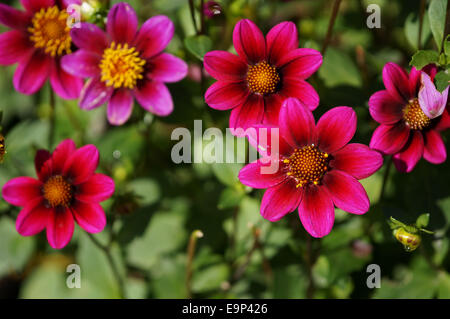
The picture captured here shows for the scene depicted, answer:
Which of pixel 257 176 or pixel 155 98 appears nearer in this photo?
pixel 257 176

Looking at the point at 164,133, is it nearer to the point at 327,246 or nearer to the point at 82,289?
the point at 82,289

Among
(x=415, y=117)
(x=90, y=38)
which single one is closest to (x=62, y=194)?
(x=90, y=38)

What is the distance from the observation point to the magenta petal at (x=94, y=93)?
74.1 inches

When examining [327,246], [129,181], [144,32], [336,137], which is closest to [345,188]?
[336,137]

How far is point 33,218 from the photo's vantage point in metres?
1.77

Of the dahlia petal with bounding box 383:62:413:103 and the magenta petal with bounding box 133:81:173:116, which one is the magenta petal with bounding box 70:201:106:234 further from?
the dahlia petal with bounding box 383:62:413:103

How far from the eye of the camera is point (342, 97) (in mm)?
2213

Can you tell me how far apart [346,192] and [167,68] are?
0.85 metres

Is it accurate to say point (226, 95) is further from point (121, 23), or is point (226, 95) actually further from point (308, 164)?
point (121, 23)

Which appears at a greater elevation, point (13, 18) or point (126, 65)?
point (13, 18)

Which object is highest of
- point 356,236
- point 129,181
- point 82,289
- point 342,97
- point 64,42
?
point 64,42

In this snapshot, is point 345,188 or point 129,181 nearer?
point 345,188

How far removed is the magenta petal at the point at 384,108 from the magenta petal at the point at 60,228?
1.18 metres

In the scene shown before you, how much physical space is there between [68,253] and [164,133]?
927 mm
